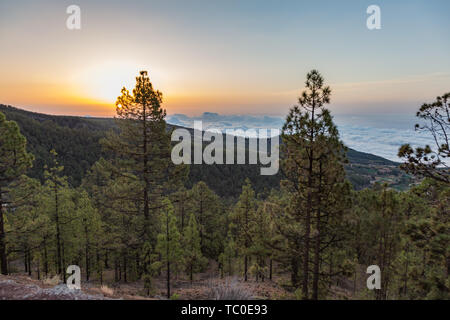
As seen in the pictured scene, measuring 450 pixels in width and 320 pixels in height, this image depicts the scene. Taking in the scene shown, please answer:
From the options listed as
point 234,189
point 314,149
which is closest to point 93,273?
point 314,149

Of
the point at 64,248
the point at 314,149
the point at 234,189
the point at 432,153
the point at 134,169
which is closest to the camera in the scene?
the point at 432,153

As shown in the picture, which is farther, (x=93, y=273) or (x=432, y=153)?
(x=93, y=273)

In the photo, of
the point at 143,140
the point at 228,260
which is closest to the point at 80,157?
the point at 228,260

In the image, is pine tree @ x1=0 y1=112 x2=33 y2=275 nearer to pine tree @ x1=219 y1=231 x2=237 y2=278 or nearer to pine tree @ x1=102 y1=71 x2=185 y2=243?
pine tree @ x1=102 y1=71 x2=185 y2=243

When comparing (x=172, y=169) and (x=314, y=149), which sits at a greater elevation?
(x=314, y=149)

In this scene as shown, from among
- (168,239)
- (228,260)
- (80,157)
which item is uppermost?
(80,157)

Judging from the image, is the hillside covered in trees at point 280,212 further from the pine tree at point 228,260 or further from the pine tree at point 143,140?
the pine tree at point 228,260

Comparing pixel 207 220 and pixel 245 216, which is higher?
pixel 245 216

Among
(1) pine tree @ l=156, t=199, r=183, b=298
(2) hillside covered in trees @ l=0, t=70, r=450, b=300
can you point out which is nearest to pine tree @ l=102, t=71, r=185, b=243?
(2) hillside covered in trees @ l=0, t=70, r=450, b=300

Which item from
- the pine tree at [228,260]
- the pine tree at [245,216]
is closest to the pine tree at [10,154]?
the pine tree at [245,216]

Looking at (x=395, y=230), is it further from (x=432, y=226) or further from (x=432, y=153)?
(x=432, y=153)

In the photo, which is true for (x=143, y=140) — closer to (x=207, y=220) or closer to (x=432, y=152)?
(x=432, y=152)

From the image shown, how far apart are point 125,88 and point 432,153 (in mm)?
13839
